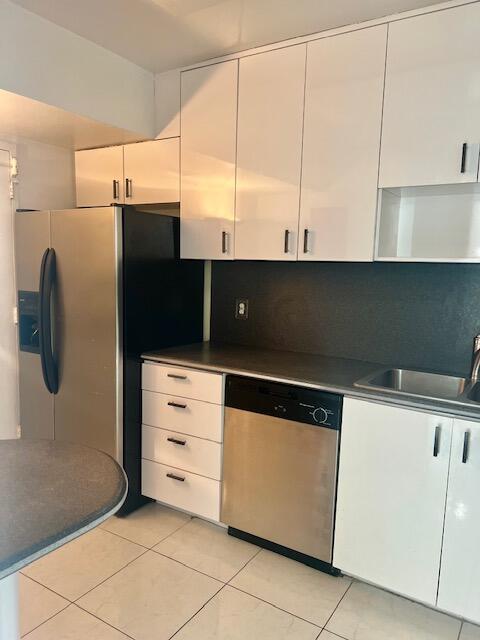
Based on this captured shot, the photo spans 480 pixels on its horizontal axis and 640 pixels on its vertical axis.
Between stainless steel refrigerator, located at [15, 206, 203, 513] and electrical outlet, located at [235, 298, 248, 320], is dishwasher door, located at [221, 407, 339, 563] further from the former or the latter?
electrical outlet, located at [235, 298, 248, 320]

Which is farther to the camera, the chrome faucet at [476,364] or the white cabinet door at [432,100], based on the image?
the chrome faucet at [476,364]

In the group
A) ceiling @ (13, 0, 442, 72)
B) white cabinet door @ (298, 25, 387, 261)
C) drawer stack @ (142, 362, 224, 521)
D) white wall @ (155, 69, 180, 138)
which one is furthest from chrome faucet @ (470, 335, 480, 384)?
white wall @ (155, 69, 180, 138)

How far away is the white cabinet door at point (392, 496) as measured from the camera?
1.76m

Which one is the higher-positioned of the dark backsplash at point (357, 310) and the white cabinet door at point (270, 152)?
the white cabinet door at point (270, 152)

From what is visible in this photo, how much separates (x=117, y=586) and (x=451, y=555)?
1.38 meters

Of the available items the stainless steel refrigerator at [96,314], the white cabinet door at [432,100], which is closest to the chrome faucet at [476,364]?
the white cabinet door at [432,100]

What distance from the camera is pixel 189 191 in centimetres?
262

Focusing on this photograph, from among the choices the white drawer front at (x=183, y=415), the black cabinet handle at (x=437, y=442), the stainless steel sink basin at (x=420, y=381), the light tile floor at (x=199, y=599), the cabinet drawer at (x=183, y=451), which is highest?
the stainless steel sink basin at (x=420, y=381)

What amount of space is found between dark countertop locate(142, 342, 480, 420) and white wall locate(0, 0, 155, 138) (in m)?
1.30

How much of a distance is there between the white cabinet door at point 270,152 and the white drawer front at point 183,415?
832 millimetres

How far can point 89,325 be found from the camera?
246 cm

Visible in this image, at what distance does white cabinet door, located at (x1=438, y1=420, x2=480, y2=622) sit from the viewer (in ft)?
5.48

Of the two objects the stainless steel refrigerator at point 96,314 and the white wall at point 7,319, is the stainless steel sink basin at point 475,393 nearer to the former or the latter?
the stainless steel refrigerator at point 96,314

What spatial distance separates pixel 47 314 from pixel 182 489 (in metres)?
1.22
